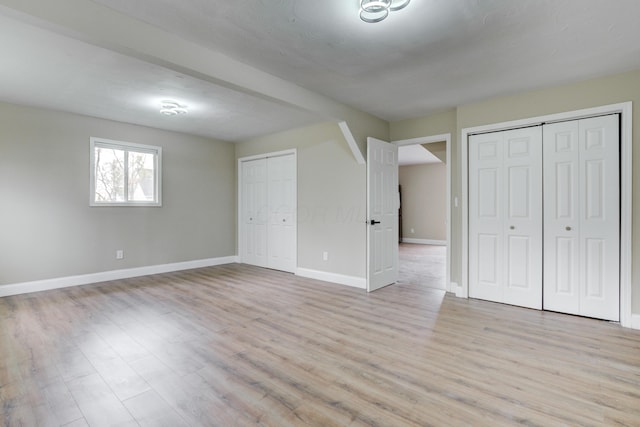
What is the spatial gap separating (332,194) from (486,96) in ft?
7.95

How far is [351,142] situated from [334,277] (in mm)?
2048

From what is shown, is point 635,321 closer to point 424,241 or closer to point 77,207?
point 77,207

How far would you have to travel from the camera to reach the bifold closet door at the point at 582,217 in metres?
3.14

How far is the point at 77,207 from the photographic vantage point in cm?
462

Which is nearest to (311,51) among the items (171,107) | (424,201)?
(171,107)

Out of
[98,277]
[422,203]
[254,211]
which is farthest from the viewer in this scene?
[422,203]

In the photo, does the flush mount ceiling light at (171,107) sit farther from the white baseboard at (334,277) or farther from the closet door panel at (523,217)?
the closet door panel at (523,217)

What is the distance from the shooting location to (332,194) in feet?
16.4

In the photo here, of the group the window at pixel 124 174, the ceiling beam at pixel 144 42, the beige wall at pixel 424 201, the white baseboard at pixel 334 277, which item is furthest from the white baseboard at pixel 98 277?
the beige wall at pixel 424 201

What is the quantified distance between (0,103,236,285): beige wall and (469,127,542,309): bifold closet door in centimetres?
471

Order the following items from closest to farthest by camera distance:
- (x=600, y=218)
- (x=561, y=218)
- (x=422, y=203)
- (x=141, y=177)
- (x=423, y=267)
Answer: (x=600, y=218)
(x=561, y=218)
(x=141, y=177)
(x=423, y=267)
(x=422, y=203)

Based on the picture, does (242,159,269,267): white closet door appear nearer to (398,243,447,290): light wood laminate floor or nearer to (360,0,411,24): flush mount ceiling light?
(398,243,447,290): light wood laminate floor

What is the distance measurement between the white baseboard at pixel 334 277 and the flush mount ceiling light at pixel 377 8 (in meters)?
3.38

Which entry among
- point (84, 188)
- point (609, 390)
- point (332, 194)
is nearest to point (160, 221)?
point (84, 188)
